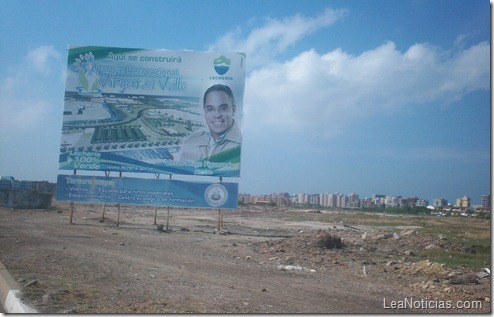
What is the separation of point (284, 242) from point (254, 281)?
608cm

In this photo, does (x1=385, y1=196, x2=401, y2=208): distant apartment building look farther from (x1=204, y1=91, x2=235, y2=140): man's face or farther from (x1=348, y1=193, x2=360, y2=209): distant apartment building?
(x1=204, y1=91, x2=235, y2=140): man's face

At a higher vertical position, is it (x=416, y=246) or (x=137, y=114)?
(x=137, y=114)

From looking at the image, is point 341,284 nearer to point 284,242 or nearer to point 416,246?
point 284,242

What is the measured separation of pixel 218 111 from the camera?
18.0 meters

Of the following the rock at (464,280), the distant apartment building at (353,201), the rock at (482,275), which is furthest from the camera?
the distant apartment building at (353,201)

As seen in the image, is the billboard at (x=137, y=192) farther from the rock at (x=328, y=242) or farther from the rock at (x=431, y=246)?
the rock at (x=431, y=246)

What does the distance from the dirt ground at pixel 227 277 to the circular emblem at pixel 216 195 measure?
11.7 feet

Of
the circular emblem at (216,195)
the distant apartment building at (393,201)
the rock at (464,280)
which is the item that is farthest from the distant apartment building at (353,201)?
the rock at (464,280)

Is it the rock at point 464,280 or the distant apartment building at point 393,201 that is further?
the distant apartment building at point 393,201

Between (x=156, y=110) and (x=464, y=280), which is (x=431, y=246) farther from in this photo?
(x=156, y=110)

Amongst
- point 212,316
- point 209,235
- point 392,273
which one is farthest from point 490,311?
point 209,235

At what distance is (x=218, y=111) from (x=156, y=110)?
2.33 metres

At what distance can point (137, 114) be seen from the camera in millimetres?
18000

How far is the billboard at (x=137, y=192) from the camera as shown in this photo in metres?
18.1
